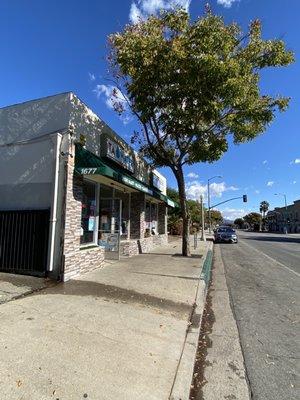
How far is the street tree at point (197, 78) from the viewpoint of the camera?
13180 mm

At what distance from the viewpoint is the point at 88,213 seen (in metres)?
11.7

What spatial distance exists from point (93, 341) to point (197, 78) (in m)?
10.4

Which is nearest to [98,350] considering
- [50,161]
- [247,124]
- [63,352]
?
[63,352]

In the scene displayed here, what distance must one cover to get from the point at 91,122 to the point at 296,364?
9.05 meters

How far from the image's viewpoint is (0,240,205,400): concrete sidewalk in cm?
394

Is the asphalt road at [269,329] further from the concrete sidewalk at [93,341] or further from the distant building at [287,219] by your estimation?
the distant building at [287,219]

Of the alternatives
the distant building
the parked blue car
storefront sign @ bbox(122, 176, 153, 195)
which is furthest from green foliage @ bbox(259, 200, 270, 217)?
storefront sign @ bbox(122, 176, 153, 195)

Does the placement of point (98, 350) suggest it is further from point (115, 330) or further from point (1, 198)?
point (1, 198)

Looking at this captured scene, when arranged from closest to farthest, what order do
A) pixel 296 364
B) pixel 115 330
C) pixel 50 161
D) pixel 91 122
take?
pixel 296 364
pixel 115 330
pixel 50 161
pixel 91 122

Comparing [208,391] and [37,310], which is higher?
[37,310]

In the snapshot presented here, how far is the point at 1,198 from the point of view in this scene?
10.6 m

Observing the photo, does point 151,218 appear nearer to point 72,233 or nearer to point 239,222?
point 72,233

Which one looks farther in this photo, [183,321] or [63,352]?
[183,321]

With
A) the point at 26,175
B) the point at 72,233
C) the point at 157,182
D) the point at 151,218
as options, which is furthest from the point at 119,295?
the point at 157,182
